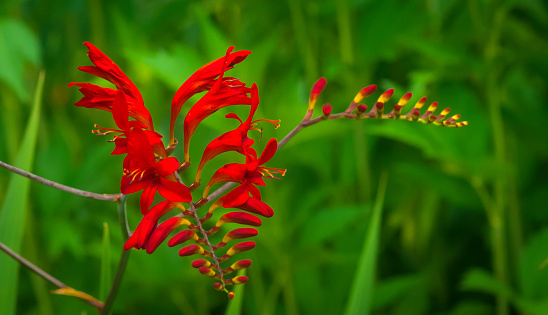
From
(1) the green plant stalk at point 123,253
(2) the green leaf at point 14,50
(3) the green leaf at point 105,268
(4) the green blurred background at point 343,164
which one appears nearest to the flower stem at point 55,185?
(1) the green plant stalk at point 123,253

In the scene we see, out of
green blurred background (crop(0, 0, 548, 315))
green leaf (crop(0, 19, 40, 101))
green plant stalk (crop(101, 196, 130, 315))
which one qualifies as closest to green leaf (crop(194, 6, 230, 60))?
green blurred background (crop(0, 0, 548, 315))

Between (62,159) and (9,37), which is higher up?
(9,37)

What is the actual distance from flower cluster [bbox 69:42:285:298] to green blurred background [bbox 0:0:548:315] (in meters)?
0.39

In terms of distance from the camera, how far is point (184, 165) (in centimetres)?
38

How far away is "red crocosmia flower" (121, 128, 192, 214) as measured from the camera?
12.9 inches

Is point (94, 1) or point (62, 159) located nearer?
point (62, 159)

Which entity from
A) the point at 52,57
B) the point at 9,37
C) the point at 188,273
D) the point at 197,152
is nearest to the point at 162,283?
the point at 188,273

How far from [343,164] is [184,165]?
0.69m

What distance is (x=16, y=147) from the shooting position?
1.00 m

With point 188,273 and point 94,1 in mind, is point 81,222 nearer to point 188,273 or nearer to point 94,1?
point 188,273

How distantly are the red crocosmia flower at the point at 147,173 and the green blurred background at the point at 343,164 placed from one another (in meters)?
0.43

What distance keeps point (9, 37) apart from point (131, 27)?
0.26 metres

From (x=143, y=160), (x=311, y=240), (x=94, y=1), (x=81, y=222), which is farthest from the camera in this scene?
(x=94, y=1)

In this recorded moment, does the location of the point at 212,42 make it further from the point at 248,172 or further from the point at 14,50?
the point at 248,172
